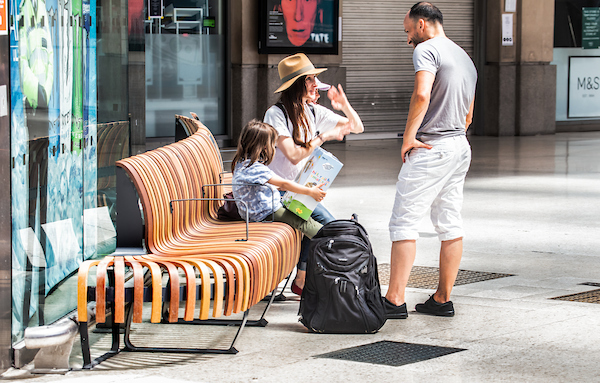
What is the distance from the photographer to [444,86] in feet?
17.4

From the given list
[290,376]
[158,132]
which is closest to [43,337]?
[290,376]

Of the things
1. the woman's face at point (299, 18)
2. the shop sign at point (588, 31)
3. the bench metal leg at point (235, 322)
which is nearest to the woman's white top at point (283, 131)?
the bench metal leg at point (235, 322)

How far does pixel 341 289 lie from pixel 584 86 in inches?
715

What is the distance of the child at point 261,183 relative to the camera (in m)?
5.51

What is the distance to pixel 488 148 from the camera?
17.2 meters

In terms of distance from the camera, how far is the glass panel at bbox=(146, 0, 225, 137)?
16094 mm

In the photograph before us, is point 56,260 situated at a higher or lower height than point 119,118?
lower

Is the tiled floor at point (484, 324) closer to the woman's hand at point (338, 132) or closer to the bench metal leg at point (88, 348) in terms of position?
the bench metal leg at point (88, 348)

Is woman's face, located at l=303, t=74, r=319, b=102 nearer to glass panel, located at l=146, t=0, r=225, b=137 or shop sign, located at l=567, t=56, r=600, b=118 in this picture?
glass panel, located at l=146, t=0, r=225, b=137

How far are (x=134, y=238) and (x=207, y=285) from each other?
74 cm

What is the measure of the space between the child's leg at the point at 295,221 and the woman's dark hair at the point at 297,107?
50 cm

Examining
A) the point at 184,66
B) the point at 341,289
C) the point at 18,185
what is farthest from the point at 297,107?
the point at 184,66

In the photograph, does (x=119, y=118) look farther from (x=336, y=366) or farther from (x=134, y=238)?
(x=336, y=366)

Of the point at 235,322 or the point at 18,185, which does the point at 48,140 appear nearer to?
the point at 18,185
